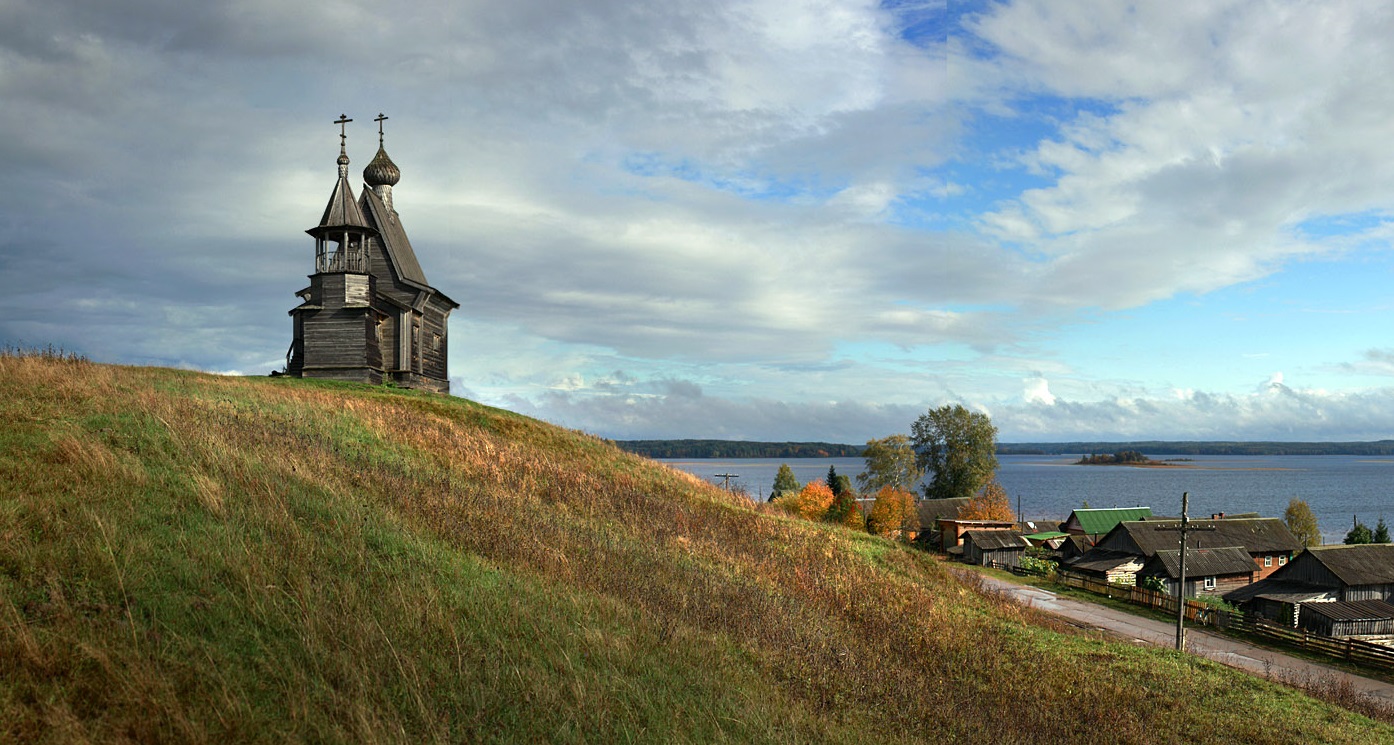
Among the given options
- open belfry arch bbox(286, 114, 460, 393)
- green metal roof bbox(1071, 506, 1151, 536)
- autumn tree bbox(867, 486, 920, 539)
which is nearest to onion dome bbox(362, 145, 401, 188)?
open belfry arch bbox(286, 114, 460, 393)

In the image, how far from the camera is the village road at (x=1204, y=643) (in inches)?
931

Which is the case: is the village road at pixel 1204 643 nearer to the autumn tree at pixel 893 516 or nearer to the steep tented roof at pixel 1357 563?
the steep tented roof at pixel 1357 563

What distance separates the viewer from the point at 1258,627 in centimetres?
3177

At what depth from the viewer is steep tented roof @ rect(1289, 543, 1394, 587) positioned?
3778 cm

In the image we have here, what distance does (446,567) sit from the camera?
26.9 ft

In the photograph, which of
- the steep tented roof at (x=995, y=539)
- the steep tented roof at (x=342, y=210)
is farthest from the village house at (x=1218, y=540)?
the steep tented roof at (x=342, y=210)

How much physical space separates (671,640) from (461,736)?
2.80m

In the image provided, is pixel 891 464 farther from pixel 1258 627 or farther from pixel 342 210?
pixel 342 210

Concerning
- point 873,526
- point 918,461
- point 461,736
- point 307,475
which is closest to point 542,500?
point 307,475

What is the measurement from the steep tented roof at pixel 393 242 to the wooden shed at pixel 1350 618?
4381 cm

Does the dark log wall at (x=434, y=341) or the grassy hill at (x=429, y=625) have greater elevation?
the dark log wall at (x=434, y=341)

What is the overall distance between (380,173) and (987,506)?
60641mm

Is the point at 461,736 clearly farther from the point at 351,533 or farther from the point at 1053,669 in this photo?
the point at 1053,669

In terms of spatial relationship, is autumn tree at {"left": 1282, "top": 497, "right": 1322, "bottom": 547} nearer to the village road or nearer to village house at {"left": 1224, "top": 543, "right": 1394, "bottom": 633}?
village house at {"left": 1224, "top": 543, "right": 1394, "bottom": 633}
